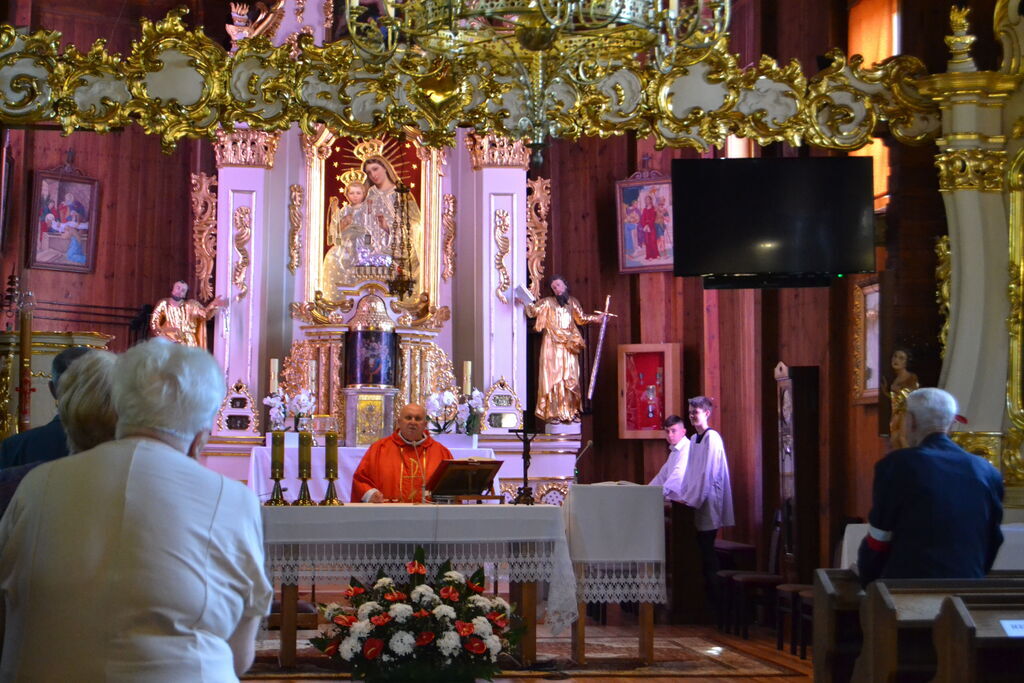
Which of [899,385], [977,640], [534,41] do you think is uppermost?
[534,41]

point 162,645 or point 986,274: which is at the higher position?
point 986,274

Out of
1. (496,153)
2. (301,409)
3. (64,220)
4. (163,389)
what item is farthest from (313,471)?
(163,389)

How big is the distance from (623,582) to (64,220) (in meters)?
9.01

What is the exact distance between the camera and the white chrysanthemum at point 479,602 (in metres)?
7.04

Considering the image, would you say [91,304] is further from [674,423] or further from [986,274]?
[986,274]

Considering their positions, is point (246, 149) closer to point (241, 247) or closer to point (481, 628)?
point (241, 247)

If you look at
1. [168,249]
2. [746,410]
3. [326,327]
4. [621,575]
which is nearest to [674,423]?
[746,410]

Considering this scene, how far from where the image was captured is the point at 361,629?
6832 mm

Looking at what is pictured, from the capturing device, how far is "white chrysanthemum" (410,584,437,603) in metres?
6.93

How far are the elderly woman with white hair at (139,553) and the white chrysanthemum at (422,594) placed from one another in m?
4.04

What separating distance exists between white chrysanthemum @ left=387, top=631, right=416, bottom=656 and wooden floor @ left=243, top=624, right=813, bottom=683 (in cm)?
131

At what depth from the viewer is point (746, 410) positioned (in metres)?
12.9

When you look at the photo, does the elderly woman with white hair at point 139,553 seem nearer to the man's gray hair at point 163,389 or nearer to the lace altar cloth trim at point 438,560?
the man's gray hair at point 163,389

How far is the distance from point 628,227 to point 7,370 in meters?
7.11
